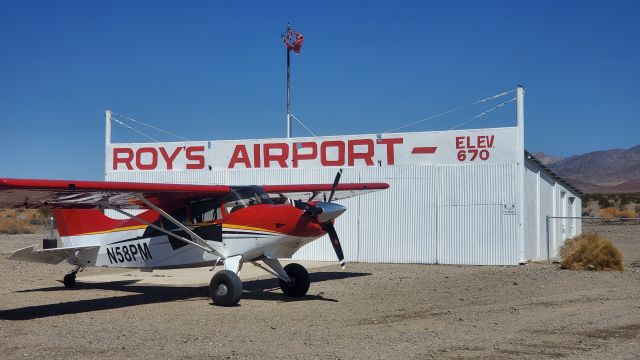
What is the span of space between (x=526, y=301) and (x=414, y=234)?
1046 centimetres

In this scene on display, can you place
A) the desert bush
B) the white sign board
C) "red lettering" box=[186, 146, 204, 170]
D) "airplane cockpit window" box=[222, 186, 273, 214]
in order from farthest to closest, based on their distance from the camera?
the desert bush, "red lettering" box=[186, 146, 204, 170], the white sign board, "airplane cockpit window" box=[222, 186, 273, 214]

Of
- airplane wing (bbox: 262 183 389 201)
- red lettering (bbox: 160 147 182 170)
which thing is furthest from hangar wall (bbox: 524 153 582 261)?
red lettering (bbox: 160 147 182 170)

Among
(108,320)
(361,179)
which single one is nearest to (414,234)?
(361,179)

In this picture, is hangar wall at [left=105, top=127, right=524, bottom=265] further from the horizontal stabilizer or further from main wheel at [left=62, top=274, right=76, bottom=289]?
the horizontal stabilizer

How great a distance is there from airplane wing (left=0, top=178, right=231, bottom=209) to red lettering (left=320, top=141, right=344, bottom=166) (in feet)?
35.1

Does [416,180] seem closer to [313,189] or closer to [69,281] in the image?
[313,189]

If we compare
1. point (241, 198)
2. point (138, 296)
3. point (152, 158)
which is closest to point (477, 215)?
point (241, 198)

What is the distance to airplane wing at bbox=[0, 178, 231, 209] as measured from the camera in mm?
11896

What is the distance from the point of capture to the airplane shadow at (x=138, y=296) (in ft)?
43.3

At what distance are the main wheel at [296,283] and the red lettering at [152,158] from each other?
1457 centimetres

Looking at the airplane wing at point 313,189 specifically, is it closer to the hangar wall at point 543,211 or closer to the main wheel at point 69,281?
the main wheel at point 69,281

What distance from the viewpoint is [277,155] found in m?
27.0

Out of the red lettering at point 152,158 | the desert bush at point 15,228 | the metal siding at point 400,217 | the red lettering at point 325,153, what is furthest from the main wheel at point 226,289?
the desert bush at point 15,228

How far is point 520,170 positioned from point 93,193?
14741 mm
